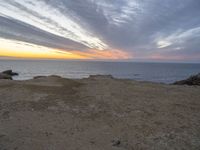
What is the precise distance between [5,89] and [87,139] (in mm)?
8746

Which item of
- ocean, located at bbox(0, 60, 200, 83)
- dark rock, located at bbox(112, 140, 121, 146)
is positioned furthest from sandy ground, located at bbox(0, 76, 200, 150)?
ocean, located at bbox(0, 60, 200, 83)

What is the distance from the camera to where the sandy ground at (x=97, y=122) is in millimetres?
5441

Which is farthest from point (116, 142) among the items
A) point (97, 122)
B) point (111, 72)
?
point (111, 72)

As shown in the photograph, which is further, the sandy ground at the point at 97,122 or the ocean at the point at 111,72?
the ocean at the point at 111,72

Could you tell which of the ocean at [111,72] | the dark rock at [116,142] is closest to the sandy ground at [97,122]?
the dark rock at [116,142]

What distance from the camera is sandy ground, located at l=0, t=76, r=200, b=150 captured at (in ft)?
17.9

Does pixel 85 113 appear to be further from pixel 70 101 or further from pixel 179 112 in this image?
pixel 179 112

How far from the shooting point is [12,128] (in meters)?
6.35

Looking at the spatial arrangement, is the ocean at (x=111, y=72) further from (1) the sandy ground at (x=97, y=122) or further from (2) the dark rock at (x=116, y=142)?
(2) the dark rock at (x=116, y=142)

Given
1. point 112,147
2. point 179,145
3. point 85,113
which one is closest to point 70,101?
point 85,113

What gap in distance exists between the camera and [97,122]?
7047mm

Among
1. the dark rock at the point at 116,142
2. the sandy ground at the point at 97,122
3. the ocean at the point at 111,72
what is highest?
the sandy ground at the point at 97,122

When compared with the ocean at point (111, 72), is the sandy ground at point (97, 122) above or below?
above

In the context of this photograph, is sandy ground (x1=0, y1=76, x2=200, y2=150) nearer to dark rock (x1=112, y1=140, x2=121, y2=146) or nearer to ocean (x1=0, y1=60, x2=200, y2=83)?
dark rock (x1=112, y1=140, x2=121, y2=146)
